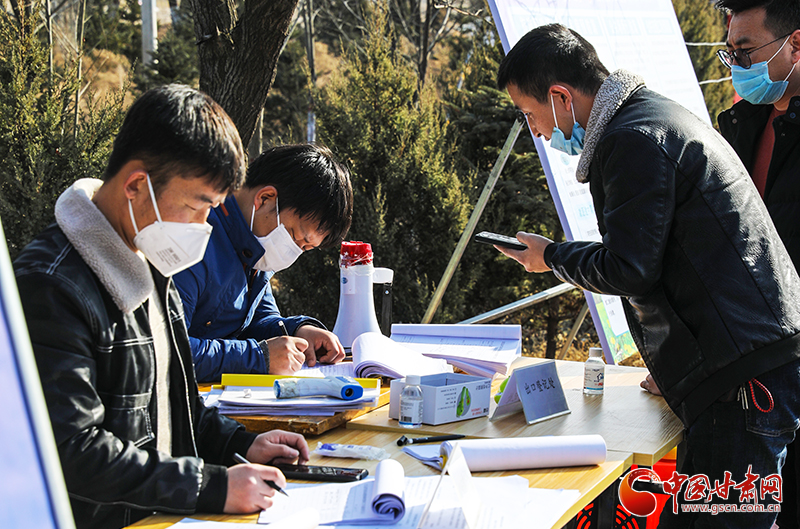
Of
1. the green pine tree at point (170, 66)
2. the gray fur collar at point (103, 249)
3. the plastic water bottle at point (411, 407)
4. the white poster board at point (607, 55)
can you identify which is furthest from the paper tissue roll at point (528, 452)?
the green pine tree at point (170, 66)

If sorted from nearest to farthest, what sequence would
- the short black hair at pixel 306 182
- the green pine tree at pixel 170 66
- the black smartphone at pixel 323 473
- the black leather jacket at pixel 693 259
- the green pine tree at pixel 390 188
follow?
the black smartphone at pixel 323 473 < the black leather jacket at pixel 693 259 < the short black hair at pixel 306 182 < the green pine tree at pixel 390 188 < the green pine tree at pixel 170 66

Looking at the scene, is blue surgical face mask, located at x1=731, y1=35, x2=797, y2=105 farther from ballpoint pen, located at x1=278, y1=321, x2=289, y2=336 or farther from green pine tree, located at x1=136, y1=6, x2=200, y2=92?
green pine tree, located at x1=136, y1=6, x2=200, y2=92

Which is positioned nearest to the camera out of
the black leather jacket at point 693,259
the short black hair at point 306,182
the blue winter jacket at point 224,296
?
the black leather jacket at point 693,259

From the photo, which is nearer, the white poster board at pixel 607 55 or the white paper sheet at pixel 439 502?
the white paper sheet at pixel 439 502

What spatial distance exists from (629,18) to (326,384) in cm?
269

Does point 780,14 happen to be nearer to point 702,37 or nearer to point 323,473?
point 323,473

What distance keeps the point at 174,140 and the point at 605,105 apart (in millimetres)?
1059

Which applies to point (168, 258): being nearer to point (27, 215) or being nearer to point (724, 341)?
point (724, 341)

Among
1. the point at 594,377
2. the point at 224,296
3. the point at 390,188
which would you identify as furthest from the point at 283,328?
the point at 390,188

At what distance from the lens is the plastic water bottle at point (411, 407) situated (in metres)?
1.70

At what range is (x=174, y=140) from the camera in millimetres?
1172

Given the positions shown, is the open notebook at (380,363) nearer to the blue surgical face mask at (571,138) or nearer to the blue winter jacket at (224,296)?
the blue winter jacket at (224,296)

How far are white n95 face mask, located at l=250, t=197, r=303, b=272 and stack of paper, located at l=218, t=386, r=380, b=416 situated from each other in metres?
0.46

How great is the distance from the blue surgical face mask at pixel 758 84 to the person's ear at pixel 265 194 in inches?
59.5
